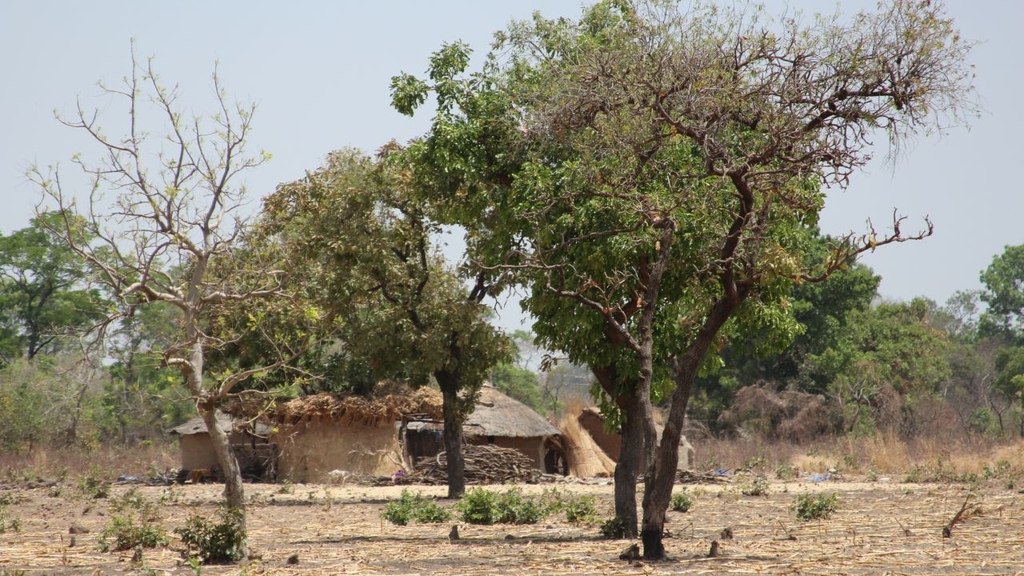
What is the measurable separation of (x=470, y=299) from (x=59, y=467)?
1527 cm

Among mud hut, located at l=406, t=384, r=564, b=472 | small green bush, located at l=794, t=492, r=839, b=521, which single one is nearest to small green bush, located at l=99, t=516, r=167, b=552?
small green bush, located at l=794, t=492, r=839, b=521

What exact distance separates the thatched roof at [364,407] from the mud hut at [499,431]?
202 centimetres

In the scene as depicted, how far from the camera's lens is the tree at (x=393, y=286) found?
19.9m

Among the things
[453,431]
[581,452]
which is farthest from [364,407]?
[581,452]

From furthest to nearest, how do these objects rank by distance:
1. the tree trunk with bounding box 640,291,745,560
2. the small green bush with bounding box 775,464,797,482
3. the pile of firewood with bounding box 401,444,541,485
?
the pile of firewood with bounding box 401,444,541,485 < the small green bush with bounding box 775,464,797,482 < the tree trunk with bounding box 640,291,745,560

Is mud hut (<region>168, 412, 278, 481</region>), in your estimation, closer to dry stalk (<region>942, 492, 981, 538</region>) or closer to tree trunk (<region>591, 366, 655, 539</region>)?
tree trunk (<region>591, 366, 655, 539</region>)

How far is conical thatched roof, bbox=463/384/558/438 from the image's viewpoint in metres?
27.5

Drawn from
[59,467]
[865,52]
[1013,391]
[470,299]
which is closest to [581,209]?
[865,52]

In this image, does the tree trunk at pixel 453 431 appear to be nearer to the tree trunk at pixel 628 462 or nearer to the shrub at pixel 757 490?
the shrub at pixel 757 490

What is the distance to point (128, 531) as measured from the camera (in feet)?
35.1

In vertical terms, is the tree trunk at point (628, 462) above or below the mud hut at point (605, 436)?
below

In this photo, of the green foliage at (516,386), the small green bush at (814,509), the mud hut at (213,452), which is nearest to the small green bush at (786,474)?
the small green bush at (814,509)

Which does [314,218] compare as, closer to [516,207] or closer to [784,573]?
[516,207]

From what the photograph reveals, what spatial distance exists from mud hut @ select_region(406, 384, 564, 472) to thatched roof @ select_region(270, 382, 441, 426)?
2017mm
